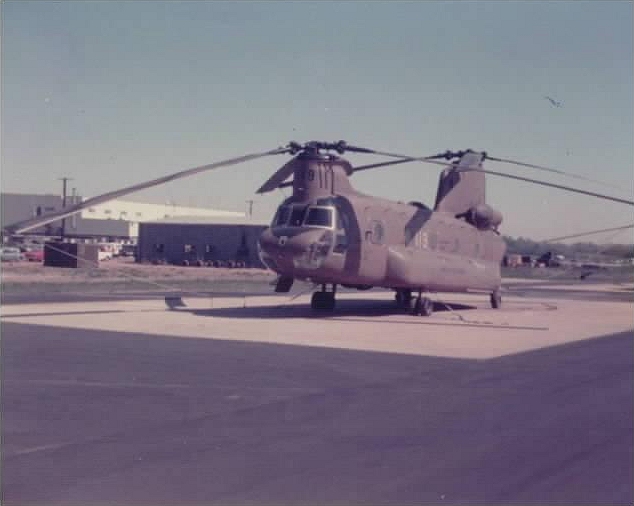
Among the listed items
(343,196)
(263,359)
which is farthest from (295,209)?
(263,359)

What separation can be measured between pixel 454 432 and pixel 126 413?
406 centimetres

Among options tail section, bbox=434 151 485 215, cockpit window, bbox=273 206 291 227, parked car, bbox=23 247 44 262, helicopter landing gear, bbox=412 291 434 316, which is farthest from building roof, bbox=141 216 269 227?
cockpit window, bbox=273 206 291 227

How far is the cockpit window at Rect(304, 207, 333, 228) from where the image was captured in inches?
930

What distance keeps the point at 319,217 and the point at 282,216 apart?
4.06ft

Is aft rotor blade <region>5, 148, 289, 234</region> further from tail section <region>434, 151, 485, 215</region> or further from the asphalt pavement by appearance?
tail section <region>434, 151, 485, 215</region>

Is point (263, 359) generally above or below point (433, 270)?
below

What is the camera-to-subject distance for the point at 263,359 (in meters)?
15.3

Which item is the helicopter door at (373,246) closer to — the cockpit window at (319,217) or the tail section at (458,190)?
the cockpit window at (319,217)

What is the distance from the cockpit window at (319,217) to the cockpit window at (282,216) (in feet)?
2.36

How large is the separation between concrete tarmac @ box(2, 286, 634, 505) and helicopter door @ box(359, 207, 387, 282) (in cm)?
465

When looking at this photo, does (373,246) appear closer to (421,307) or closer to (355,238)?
(355,238)

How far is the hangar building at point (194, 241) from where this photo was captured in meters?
85.8

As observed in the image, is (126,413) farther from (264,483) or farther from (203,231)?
(203,231)

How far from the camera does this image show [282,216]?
79.6 feet
